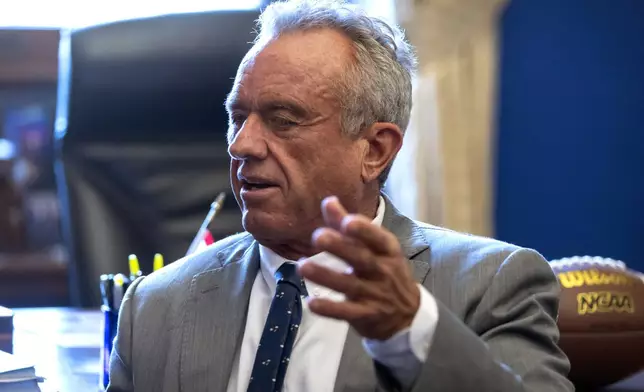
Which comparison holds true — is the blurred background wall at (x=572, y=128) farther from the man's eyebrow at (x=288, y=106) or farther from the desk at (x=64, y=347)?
the man's eyebrow at (x=288, y=106)

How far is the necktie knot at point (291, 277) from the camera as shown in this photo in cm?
145

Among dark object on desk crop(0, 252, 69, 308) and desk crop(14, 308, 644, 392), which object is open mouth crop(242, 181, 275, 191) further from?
dark object on desk crop(0, 252, 69, 308)

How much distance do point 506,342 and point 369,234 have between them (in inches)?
14.6

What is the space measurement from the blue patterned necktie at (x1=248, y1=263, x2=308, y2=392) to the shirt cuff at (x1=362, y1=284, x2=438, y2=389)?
272mm

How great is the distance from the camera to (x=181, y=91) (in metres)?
2.50

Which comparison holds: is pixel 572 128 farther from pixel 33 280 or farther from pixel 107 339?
pixel 107 339

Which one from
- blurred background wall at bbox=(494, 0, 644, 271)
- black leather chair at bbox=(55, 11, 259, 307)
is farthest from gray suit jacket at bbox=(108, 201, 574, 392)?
blurred background wall at bbox=(494, 0, 644, 271)

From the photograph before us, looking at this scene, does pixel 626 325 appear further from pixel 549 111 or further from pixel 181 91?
pixel 549 111

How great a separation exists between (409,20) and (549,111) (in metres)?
0.59

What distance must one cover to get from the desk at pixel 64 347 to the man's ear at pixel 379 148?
0.47m

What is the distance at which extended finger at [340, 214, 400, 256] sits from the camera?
39.5 inches

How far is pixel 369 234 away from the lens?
3.31ft

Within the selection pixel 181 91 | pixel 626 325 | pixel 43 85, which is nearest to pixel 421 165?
pixel 181 91

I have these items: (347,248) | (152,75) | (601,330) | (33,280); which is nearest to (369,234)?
(347,248)
